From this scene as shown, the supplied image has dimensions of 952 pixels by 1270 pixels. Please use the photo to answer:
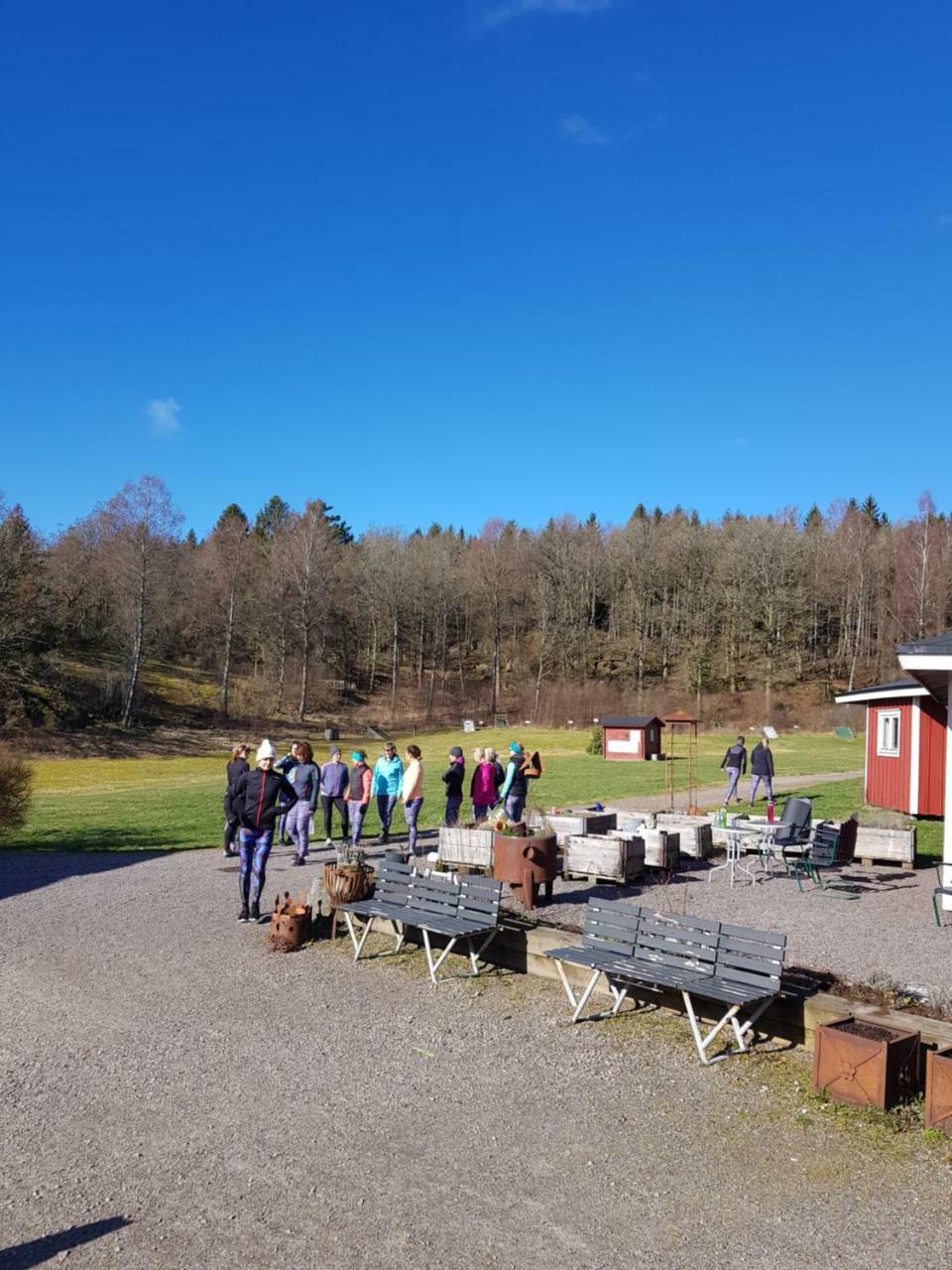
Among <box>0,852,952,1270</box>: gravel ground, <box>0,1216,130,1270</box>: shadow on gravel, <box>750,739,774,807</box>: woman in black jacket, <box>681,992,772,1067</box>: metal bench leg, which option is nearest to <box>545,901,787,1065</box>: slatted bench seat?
<box>681,992,772,1067</box>: metal bench leg

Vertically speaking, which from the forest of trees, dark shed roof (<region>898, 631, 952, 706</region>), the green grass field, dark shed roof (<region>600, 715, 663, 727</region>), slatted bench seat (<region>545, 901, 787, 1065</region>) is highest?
the forest of trees

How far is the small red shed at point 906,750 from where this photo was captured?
1961cm

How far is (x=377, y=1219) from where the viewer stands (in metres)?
4.42

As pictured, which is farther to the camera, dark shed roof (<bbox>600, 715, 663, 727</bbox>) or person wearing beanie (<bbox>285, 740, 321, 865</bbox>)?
dark shed roof (<bbox>600, 715, 663, 727</bbox>)

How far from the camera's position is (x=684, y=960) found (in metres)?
7.04

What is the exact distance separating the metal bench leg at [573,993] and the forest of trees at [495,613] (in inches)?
1670

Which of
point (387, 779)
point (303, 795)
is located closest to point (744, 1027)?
point (303, 795)

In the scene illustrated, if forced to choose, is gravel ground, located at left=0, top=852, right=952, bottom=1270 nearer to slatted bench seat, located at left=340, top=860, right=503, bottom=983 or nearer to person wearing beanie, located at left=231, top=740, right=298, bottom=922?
slatted bench seat, located at left=340, top=860, right=503, bottom=983

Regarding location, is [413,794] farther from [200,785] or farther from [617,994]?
[200,785]

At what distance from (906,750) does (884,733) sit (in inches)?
45.3

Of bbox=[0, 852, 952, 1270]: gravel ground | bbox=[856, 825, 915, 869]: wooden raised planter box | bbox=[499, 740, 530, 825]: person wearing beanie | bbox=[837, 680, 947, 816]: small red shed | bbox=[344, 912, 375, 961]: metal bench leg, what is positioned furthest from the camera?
bbox=[837, 680, 947, 816]: small red shed

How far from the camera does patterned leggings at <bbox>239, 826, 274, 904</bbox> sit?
10266 millimetres

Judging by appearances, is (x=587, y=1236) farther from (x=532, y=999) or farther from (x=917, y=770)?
(x=917, y=770)

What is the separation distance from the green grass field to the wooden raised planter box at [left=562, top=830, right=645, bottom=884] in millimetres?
6057
